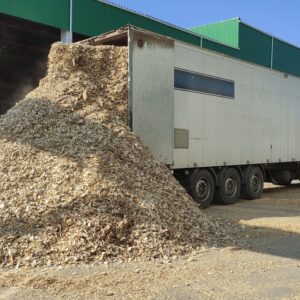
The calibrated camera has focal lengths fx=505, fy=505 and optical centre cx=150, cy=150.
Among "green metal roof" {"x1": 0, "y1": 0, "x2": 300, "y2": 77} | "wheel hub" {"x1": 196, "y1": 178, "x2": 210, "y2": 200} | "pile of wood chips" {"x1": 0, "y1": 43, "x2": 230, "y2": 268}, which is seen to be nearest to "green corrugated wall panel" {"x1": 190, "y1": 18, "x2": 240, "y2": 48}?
"green metal roof" {"x1": 0, "y1": 0, "x2": 300, "y2": 77}

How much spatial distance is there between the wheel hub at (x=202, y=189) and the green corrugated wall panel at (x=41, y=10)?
11.1 metres

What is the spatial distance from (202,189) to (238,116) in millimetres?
2470

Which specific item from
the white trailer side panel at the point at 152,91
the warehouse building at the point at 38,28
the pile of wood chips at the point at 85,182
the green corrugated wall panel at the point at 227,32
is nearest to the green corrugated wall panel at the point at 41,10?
the warehouse building at the point at 38,28

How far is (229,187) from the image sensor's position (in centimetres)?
1346

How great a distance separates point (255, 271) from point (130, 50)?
565cm

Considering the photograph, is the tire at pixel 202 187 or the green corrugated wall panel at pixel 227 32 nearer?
the tire at pixel 202 187

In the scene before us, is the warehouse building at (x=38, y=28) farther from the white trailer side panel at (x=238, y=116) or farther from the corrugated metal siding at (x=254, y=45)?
the corrugated metal siding at (x=254, y=45)

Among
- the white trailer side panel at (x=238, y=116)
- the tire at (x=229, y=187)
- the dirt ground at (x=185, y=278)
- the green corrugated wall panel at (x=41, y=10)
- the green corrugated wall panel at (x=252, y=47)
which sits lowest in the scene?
the dirt ground at (x=185, y=278)

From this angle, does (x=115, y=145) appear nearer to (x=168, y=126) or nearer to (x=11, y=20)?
(x=168, y=126)

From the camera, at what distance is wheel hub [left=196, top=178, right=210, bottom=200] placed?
483 inches

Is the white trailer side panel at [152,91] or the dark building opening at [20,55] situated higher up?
the dark building opening at [20,55]

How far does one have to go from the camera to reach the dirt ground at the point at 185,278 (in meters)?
5.41

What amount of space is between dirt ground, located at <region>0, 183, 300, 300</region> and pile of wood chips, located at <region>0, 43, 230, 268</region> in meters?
0.37

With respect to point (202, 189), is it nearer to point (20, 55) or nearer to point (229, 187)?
point (229, 187)
